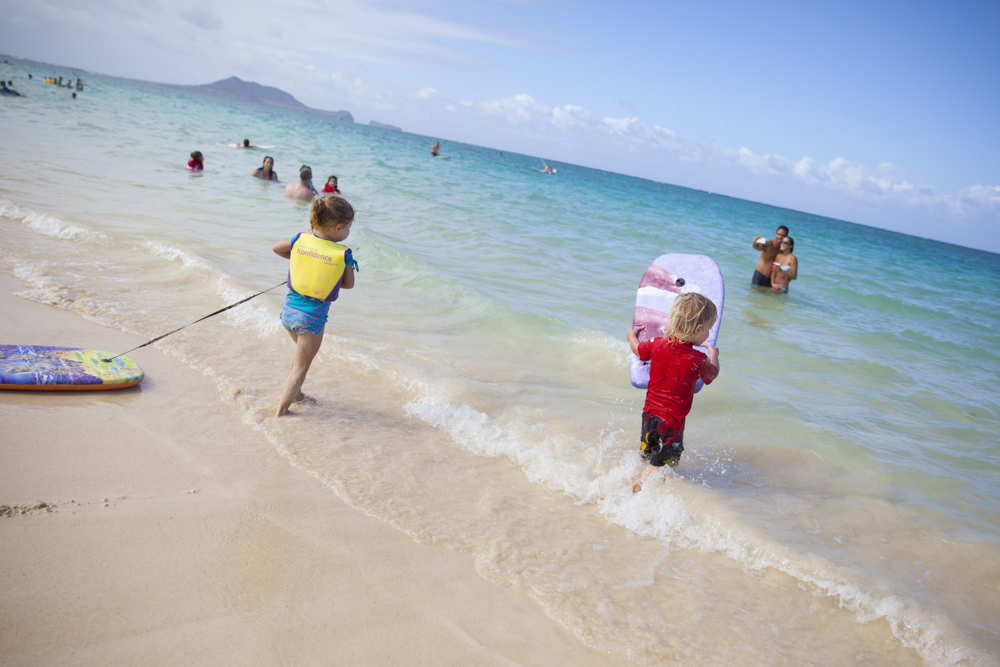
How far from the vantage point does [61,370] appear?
11.5 ft

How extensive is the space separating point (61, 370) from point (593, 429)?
3523 millimetres

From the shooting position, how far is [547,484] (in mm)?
3590

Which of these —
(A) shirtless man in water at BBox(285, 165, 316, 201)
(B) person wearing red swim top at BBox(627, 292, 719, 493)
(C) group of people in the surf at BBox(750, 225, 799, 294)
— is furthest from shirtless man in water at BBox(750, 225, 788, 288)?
(A) shirtless man in water at BBox(285, 165, 316, 201)

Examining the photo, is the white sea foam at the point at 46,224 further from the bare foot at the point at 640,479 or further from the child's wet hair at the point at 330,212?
the bare foot at the point at 640,479

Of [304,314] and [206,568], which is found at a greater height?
[304,314]

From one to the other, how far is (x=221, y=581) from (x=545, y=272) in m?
8.03

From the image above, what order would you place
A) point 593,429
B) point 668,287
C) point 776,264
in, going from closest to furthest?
point 593,429 → point 668,287 → point 776,264

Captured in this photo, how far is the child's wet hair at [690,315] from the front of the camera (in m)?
3.34

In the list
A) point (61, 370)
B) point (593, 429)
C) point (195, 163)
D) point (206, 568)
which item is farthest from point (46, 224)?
point (195, 163)

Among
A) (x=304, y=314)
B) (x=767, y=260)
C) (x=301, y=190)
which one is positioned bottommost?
(x=304, y=314)

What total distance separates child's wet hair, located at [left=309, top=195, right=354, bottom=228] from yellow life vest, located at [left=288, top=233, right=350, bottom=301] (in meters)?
0.11

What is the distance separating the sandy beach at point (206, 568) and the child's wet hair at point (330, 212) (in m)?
1.40

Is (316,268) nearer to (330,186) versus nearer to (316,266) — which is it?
(316,266)

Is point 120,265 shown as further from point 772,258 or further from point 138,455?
point 772,258
